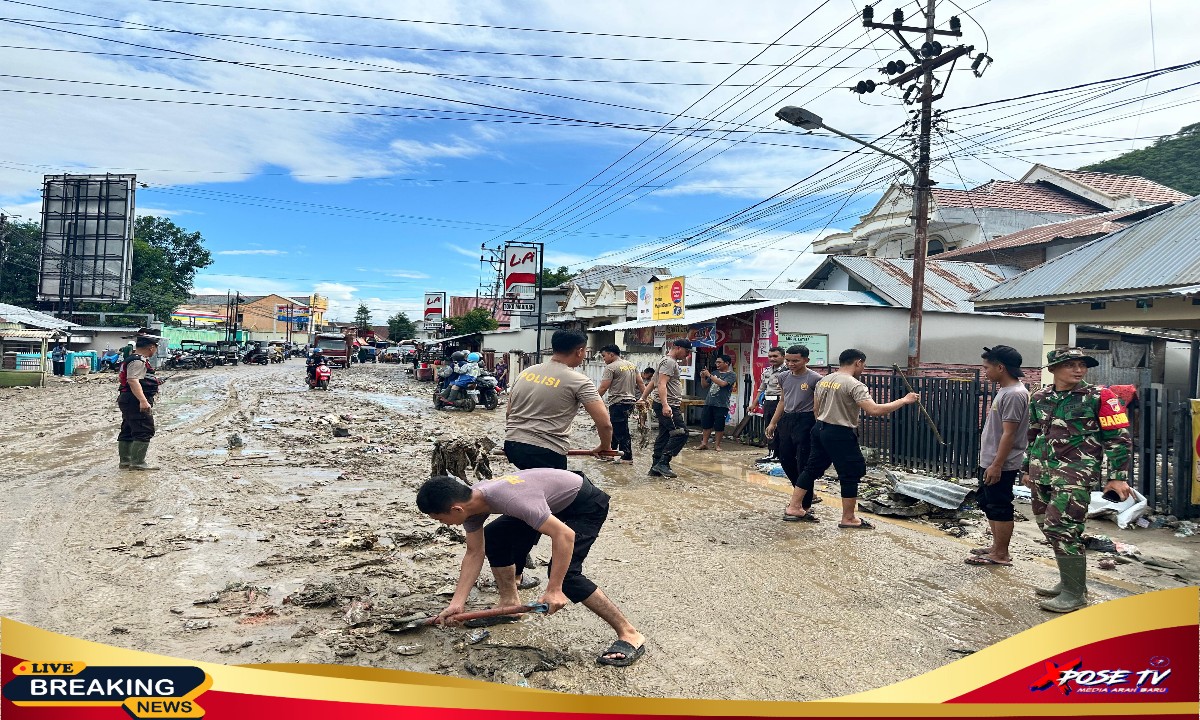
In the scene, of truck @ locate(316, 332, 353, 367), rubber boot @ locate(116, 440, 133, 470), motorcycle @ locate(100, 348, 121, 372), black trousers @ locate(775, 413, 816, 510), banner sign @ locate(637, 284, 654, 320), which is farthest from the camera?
truck @ locate(316, 332, 353, 367)

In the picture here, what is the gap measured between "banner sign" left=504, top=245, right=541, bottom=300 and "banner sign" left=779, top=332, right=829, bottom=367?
2085 cm

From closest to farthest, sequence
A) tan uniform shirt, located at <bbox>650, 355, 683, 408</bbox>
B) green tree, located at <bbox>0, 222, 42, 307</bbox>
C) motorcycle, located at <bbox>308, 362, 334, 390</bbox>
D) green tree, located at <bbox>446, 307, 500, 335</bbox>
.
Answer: tan uniform shirt, located at <bbox>650, 355, 683, 408</bbox>
motorcycle, located at <bbox>308, 362, 334, 390</bbox>
green tree, located at <bbox>0, 222, 42, 307</bbox>
green tree, located at <bbox>446, 307, 500, 335</bbox>

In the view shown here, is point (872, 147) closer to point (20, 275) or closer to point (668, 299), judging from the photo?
point (668, 299)

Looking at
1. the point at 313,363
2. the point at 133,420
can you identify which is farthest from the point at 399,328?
the point at 133,420

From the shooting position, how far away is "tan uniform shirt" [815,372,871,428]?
650 centimetres

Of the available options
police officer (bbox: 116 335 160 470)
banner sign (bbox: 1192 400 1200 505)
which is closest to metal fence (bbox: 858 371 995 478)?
banner sign (bbox: 1192 400 1200 505)

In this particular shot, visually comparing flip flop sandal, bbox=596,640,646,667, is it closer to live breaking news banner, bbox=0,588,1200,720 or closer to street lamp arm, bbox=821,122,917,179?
live breaking news banner, bbox=0,588,1200,720

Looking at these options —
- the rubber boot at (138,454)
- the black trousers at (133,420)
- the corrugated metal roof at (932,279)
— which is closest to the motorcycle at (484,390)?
the corrugated metal roof at (932,279)

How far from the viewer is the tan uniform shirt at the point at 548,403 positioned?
494cm

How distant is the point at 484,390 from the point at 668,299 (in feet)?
19.7

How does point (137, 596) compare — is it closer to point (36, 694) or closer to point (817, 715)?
point (36, 694)

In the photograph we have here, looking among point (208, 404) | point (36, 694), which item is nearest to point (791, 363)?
point (36, 694)

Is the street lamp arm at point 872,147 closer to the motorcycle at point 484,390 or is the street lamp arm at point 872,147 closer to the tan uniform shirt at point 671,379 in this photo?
the tan uniform shirt at point 671,379

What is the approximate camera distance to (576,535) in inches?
148
